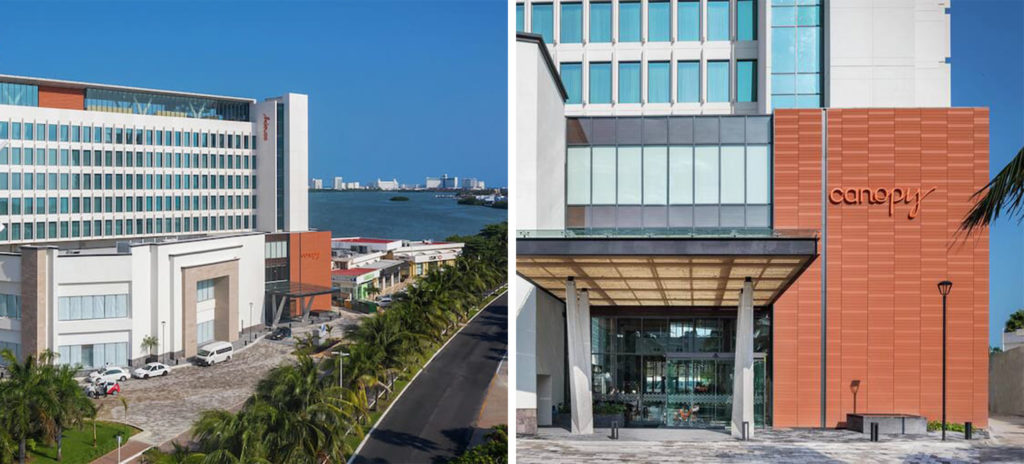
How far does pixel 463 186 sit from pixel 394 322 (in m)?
2.73

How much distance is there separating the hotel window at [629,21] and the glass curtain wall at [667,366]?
6.54 meters

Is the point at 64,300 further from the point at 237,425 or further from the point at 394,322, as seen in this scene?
the point at 394,322

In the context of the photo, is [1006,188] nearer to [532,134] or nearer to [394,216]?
[532,134]

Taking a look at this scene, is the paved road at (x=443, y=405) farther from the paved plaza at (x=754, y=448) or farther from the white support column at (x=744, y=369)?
the white support column at (x=744, y=369)

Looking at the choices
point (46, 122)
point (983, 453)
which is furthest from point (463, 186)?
point (983, 453)

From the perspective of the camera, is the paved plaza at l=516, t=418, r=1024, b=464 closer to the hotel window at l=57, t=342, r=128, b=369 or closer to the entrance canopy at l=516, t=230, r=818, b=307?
the entrance canopy at l=516, t=230, r=818, b=307

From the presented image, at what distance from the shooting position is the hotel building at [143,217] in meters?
11.9

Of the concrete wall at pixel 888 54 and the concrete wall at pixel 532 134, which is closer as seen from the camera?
the concrete wall at pixel 532 134

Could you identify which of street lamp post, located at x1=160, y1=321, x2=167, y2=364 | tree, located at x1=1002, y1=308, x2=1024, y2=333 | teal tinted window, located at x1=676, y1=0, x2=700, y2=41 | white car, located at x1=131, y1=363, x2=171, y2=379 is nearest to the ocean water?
street lamp post, located at x1=160, y1=321, x2=167, y2=364

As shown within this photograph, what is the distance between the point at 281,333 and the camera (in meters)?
14.1

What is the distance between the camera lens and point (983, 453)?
13859 mm

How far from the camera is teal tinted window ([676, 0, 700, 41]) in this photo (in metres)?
20.1

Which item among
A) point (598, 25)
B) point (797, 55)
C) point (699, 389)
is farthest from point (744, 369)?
point (598, 25)

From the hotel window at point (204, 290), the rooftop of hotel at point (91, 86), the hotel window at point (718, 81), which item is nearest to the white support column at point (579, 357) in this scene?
the hotel window at point (204, 290)
